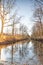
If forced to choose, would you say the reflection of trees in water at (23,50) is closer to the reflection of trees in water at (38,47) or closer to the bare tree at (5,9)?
the reflection of trees in water at (38,47)

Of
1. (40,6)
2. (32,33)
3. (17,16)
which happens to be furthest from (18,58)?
(40,6)

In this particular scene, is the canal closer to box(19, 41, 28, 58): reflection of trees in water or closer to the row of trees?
box(19, 41, 28, 58): reflection of trees in water

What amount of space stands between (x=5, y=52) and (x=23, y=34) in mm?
492

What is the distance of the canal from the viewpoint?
12.9ft

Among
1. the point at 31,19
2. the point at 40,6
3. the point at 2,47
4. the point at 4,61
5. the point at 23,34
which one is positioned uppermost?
the point at 40,6

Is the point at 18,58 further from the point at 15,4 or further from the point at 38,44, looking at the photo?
the point at 15,4

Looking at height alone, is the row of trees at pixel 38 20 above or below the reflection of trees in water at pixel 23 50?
above

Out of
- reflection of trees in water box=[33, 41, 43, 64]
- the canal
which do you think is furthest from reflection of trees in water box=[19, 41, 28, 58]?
reflection of trees in water box=[33, 41, 43, 64]

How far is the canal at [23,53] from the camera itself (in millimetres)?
3933

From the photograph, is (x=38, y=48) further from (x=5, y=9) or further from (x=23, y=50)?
(x=5, y=9)

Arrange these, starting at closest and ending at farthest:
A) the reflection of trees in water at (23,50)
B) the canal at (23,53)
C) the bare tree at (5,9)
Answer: the canal at (23,53) < the reflection of trees in water at (23,50) < the bare tree at (5,9)

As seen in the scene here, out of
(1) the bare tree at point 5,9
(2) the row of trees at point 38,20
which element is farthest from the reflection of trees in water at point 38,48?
(1) the bare tree at point 5,9

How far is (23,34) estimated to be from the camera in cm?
412

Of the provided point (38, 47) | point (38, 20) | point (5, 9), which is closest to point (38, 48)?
point (38, 47)
